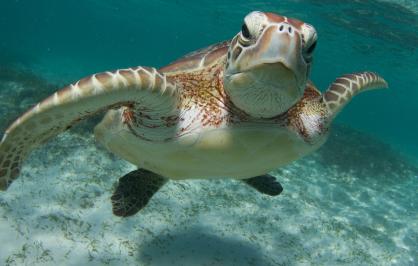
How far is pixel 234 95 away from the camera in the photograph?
271 centimetres

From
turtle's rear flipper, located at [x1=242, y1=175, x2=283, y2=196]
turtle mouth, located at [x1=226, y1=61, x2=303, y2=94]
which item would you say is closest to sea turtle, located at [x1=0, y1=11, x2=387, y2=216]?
turtle mouth, located at [x1=226, y1=61, x2=303, y2=94]

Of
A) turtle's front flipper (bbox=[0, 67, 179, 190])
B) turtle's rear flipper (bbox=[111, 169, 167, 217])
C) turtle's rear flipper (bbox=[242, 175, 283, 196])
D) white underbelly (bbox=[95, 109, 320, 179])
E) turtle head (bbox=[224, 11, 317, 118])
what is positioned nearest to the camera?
turtle head (bbox=[224, 11, 317, 118])

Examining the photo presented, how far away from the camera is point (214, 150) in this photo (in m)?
3.31

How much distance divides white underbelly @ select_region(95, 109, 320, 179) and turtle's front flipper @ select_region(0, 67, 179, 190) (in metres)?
0.43

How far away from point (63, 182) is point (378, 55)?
2580cm

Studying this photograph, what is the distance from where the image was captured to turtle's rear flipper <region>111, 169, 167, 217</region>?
187 inches

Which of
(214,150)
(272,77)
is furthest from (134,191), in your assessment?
(272,77)

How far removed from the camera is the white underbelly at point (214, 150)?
319 centimetres

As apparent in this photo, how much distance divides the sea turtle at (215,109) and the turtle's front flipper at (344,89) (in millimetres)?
Result: 10

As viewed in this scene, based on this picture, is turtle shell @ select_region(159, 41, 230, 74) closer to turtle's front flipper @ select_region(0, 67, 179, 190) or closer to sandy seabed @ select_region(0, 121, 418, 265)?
turtle's front flipper @ select_region(0, 67, 179, 190)

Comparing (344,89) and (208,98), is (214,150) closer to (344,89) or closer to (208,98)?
(208,98)

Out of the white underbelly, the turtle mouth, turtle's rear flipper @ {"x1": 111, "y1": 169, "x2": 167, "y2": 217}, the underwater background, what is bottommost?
the underwater background

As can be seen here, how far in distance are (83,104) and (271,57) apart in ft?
4.47

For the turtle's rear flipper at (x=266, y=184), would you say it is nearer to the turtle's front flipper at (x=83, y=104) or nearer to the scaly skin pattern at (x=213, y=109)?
the scaly skin pattern at (x=213, y=109)
